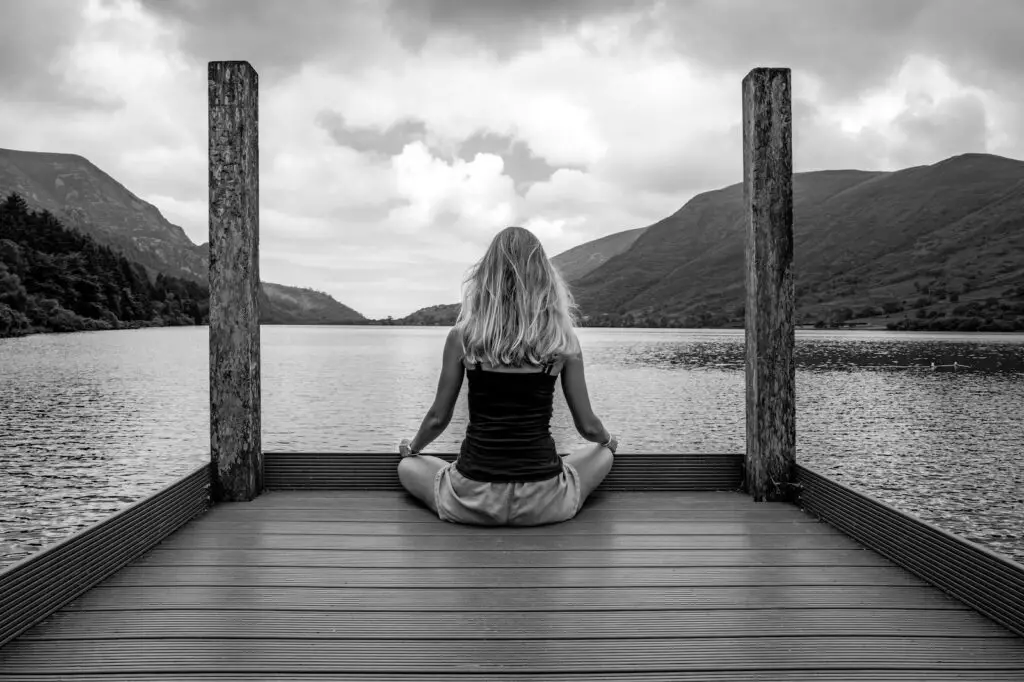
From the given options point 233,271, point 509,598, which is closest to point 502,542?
point 509,598

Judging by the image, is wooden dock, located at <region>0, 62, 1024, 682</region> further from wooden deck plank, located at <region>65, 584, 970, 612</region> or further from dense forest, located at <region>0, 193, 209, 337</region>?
dense forest, located at <region>0, 193, 209, 337</region>

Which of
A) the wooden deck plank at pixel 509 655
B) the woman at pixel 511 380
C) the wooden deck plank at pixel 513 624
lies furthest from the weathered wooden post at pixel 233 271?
the wooden deck plank at pixel 509 655

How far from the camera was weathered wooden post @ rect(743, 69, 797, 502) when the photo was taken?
15.8ft

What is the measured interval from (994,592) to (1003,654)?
1.16 ft

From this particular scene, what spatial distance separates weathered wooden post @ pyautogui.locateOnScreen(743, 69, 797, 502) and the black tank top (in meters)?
1.73

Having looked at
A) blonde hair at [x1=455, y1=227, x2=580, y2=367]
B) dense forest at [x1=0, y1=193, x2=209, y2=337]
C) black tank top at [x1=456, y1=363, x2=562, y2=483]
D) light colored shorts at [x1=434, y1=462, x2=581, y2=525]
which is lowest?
light colored shorts at [x1=434, y1=462, x2=581, y2=525]

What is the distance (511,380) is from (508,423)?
246 millimetres

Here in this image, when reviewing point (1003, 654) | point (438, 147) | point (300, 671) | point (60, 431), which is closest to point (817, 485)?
point (1003, 654)

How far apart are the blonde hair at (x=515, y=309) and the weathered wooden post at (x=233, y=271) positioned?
173 centimetres

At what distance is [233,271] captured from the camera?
4.71 meters

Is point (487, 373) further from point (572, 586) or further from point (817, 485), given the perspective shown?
point (817, 485)

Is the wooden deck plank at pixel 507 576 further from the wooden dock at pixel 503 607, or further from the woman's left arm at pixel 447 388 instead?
the woman's left arm at pixel 447 388

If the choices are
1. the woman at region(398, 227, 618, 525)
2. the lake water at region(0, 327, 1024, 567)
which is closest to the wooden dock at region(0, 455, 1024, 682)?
the woman at region(398, 227, 618, 525)

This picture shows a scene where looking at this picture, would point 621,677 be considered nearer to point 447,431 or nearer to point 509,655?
point 509,655
